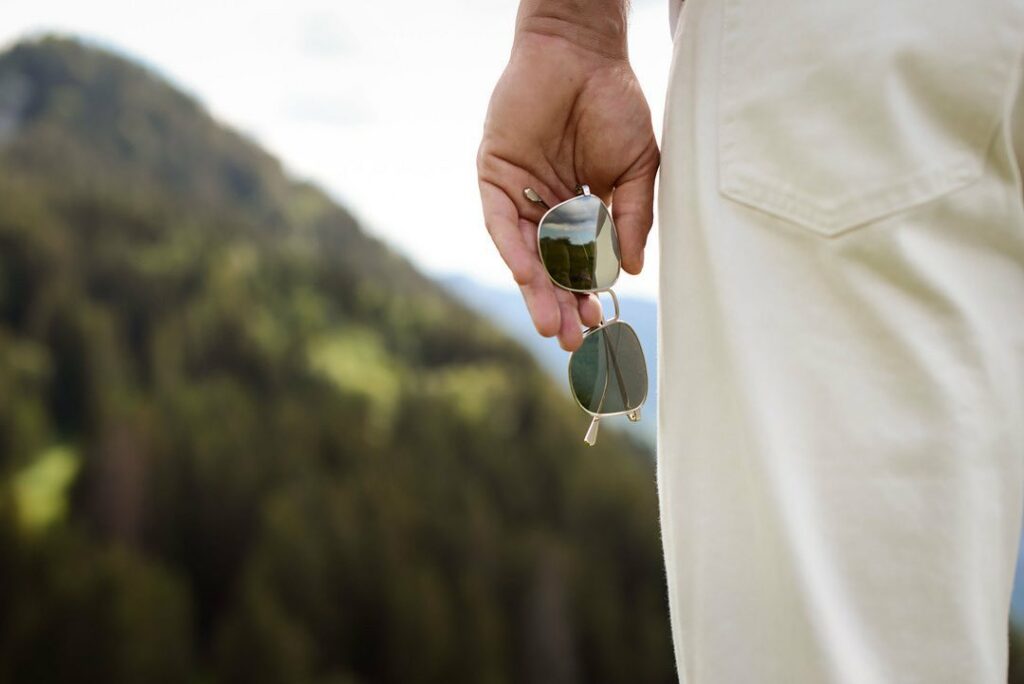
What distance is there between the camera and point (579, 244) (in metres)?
0.75

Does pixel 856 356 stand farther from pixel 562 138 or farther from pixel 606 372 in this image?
pixel 562 138

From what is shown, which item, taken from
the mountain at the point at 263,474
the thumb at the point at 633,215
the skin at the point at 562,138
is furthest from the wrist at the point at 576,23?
the mountain at the point at 263,474

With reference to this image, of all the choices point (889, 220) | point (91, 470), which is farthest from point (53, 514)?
point (889, 220)

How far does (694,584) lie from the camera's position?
0.59 metres

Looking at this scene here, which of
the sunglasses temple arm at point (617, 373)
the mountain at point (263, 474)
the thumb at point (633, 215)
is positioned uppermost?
the thumb at point (633, 215)

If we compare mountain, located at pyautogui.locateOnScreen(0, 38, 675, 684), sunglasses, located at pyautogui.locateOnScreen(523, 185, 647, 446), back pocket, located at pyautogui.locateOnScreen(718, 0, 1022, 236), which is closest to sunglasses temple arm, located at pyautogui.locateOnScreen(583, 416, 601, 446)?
sunglasses, located at pyautogui.locateOnScreen(523, 185, 647, 446)

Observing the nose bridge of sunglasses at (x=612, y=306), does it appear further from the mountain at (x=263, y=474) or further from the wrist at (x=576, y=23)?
the mountain at (x=263, y=474)

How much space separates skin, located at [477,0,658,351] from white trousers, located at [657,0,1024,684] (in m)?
0.18

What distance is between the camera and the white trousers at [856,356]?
53 centimetres

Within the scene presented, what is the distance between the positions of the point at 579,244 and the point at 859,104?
255mm

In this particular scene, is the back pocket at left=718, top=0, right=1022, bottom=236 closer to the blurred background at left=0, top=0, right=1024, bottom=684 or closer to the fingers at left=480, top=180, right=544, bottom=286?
the fingers at left=480, top=180, right=544, bottom=286

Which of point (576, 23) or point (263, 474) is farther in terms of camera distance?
point (263, 474)

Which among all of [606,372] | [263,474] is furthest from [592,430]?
[263,474]

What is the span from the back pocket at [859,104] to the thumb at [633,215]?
192 mm
